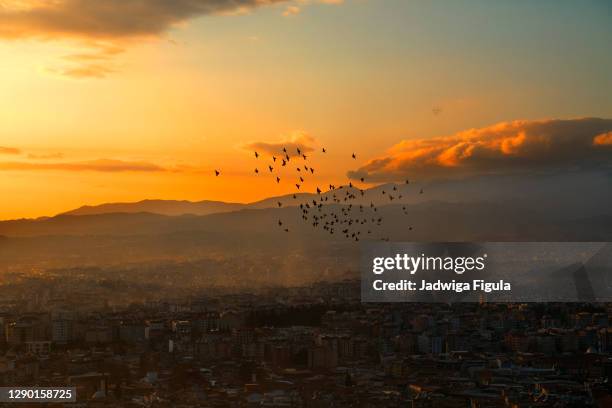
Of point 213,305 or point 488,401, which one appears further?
point 213,305

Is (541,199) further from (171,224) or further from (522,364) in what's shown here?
(171,224)

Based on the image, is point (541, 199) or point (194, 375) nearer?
point (194, 375)

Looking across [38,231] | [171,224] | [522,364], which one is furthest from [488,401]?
[38,231]

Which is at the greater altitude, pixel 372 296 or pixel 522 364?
pixel 372 296

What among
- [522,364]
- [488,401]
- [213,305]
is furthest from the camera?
[213,305]

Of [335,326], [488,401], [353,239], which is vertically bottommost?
[488,401]

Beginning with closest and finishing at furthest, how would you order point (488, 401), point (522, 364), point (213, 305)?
1. point (488, 401)
2. point (522, 364)
3. point (213, 305)

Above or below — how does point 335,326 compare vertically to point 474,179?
below

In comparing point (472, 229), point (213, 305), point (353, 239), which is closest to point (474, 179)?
point (472, 229)

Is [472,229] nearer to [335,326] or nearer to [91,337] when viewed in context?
[335,326]
